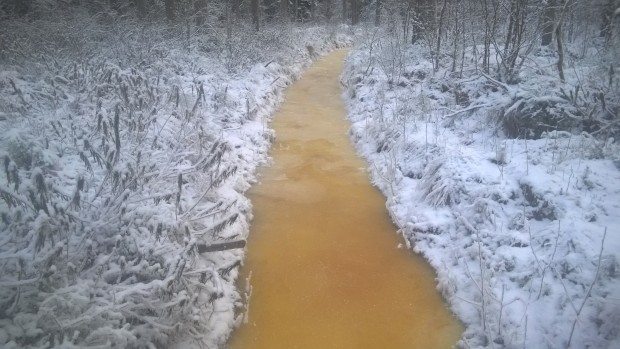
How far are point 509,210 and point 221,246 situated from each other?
3651 mm

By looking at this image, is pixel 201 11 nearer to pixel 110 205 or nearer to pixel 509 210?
pixel 110 205

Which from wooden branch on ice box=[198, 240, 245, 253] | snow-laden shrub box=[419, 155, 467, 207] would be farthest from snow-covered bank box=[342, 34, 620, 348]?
wooden branch on ice box=[198, 240, 245, 253]

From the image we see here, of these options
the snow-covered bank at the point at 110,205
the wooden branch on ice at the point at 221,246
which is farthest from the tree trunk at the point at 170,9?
the wooden branch on ice at the point at 221,246

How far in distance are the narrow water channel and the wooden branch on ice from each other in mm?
359

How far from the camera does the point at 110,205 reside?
3760 millimetres

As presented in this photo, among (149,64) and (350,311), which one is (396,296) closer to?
(350,311)

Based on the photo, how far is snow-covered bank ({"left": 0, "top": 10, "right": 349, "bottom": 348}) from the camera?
120 inches

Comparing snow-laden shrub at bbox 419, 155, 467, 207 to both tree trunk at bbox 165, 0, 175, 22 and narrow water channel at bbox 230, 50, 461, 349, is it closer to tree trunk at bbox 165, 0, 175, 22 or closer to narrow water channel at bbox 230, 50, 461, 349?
narrow water channel at bbox 230, 50, 461, 349

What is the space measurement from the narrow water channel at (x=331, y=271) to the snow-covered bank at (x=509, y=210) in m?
0.29

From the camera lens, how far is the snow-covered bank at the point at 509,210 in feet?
12.2

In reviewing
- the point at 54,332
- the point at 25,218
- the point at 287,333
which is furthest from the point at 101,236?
the point at 287,333

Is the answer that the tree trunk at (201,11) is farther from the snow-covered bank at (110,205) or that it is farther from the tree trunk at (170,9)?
the snow-covered bank at (110,205)

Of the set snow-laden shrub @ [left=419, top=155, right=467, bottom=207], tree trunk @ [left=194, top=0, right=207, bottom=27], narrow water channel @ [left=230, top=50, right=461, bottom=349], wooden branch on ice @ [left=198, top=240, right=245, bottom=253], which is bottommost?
narrow water channel @ [left=230, top=50, right=461, bottom=349]

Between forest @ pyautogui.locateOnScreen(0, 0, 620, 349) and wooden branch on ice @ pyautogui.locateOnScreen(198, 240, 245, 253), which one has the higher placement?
forest @ pyautogui.locateOnScreen(0, 0, 620, 349)
